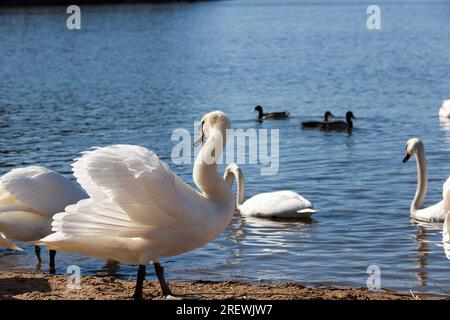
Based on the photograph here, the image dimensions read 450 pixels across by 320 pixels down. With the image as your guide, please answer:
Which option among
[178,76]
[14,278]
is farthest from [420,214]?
[178,76]

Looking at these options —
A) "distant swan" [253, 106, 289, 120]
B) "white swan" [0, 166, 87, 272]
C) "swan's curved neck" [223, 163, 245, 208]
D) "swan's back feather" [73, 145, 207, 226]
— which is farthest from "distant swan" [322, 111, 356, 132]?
"swan's back feather" [73, 145, 207, 226]

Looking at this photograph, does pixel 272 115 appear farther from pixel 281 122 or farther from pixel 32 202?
pixel 32 202

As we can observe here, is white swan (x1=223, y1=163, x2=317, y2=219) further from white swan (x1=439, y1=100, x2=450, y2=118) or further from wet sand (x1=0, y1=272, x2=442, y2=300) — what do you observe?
white swan (x1=439, y1=100, x2=450, y2=118)

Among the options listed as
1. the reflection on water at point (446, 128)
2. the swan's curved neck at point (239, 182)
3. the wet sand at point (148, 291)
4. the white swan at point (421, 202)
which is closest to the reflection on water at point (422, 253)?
the white swan at point (421, 202)

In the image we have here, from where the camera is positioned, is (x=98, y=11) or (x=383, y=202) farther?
(x=98, y=11)

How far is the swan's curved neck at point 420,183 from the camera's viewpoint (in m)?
13.0

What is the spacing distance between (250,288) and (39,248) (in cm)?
324

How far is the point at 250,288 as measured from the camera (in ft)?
26.5

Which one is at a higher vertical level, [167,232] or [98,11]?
[98,11]

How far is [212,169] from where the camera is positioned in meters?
7.10

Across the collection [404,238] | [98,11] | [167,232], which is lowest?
[404,238]

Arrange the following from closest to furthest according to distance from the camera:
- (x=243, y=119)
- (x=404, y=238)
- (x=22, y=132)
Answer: (x=404, y=238), (x=22, y=132), (x=243, y=119)

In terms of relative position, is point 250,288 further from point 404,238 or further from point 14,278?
point 404,238

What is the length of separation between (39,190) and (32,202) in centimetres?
14
